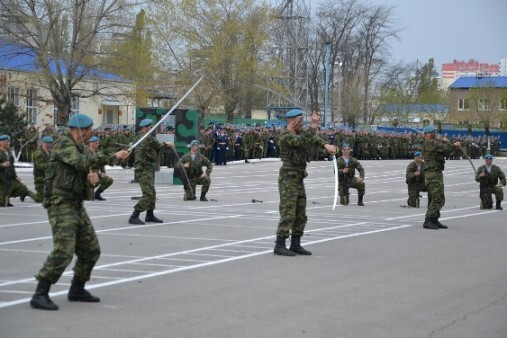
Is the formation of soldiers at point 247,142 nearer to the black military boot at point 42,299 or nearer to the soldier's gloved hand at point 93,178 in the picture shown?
the soldier's gloved hand at point 93,178

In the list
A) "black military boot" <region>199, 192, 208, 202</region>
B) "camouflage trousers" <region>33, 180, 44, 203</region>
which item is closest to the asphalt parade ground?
"camouflage trousers" <region>33, 180, 44, 203</region>

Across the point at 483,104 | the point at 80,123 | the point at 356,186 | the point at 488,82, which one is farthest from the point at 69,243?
the point at 483,104

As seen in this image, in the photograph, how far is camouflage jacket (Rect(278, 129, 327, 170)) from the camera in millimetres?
12937

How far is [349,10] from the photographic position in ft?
260

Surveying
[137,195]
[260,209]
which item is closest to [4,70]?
[137,195]

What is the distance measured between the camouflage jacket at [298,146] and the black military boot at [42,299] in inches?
192

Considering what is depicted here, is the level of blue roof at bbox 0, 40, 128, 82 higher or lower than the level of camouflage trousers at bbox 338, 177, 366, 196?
higher

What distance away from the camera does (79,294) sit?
9398 mm

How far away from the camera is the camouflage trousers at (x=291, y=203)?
13055mm

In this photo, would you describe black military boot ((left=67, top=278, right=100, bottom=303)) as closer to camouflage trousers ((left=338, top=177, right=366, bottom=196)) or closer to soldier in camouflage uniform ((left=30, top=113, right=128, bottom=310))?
soldier in camouflage uniform ((left=30, top=113, right=128, bottom=310))

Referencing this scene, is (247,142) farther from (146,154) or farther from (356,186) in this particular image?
(146,154)

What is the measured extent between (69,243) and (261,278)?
9.70 ft

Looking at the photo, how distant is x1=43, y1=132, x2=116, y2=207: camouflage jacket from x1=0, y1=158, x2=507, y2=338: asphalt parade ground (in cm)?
104

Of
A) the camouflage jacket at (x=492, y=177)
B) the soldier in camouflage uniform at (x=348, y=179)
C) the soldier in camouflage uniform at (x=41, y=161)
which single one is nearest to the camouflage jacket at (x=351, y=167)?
the soldier in camouflage uniform at (x=348, y=179)
